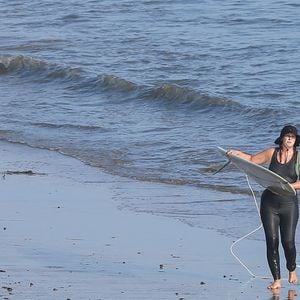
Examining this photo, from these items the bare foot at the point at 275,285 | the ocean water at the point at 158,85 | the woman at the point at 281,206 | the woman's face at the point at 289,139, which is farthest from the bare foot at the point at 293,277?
the ocean water at the point at 158,85

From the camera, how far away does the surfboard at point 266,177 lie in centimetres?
939

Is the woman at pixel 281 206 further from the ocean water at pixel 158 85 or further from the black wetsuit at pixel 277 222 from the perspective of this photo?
the ocean water at pixel 158 85

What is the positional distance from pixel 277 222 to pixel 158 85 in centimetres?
1361

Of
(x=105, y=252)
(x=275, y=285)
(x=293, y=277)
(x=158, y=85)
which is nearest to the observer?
(x=275, y=285)

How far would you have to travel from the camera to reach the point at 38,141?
1792 centimetres

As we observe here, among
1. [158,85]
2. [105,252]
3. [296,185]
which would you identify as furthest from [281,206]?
[158,85]

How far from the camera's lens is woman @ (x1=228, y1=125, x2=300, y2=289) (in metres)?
9.55

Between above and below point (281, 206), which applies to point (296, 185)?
above

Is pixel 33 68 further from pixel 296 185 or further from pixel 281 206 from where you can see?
pixel 296 185

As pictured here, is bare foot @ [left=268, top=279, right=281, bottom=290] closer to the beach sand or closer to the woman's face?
the beach sand

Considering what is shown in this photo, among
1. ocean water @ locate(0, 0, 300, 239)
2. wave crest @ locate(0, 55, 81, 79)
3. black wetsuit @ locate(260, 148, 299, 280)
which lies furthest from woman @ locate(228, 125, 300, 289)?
wave crest @ locate(0, 55, 81, 79)

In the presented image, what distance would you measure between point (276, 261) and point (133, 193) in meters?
4.30

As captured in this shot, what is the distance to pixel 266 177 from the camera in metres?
9.49

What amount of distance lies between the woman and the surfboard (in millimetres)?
56
